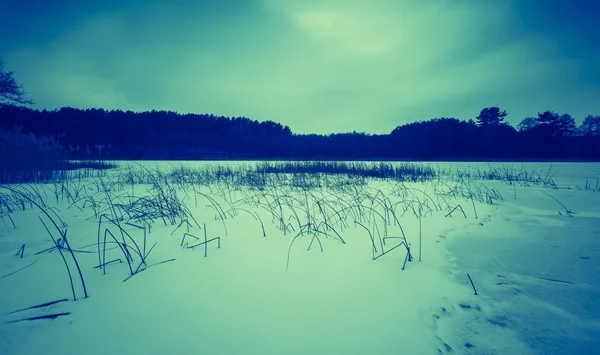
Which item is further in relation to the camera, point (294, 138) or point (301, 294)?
point (294, 138)

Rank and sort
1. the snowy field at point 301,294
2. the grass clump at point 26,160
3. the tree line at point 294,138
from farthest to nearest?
the tree line at point 294,138
the grass clump at point 26,160
the snowy field at point 301,294

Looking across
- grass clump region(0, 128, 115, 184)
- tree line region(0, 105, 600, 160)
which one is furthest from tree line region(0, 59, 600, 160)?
grass clump region(0, 128, 115, 184)

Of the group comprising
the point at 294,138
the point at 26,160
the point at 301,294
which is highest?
the point at 294,138

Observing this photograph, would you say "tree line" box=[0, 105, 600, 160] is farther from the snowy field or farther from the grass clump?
the snowy field

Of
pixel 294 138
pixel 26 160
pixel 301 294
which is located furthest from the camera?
pixel 294 138

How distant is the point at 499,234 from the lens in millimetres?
2570

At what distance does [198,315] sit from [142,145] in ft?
173

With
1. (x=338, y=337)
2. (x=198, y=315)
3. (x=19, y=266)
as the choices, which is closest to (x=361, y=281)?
(x=338, y=337)

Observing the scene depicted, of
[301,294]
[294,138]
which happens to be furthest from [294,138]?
[301,294]

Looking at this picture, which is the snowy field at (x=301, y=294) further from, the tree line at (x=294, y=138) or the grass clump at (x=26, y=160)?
the tree line at (x=294, y=138)

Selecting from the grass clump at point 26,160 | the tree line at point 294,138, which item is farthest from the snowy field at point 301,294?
the tree line at point 294,138

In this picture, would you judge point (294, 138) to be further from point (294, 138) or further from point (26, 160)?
point (26, 160)

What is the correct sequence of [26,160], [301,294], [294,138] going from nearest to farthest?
[301,294], [26,160], [294,138]

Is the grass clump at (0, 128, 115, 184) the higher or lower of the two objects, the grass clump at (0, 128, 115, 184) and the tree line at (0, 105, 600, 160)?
the lower
